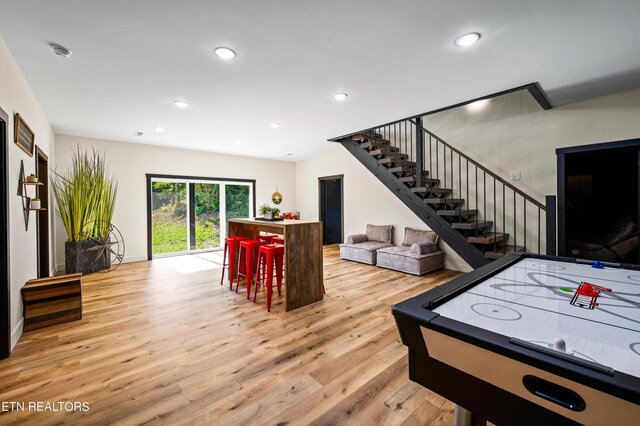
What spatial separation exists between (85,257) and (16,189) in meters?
2.56

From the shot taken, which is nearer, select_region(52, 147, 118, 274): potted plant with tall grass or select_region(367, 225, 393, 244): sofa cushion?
select_region(52, 147, 118, 274): potted plant with tall grass

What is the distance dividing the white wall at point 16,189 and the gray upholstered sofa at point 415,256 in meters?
4.82

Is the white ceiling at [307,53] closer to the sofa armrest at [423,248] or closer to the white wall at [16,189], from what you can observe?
the white wall at [16,189]

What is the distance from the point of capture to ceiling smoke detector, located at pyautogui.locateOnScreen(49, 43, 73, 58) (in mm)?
→ 2331

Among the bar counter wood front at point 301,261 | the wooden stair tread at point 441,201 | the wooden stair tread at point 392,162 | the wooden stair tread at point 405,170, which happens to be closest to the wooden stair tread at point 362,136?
→ the wooden stair tread at point 392,162

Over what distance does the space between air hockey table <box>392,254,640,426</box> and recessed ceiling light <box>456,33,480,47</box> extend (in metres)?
1.96

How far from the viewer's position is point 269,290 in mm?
3205

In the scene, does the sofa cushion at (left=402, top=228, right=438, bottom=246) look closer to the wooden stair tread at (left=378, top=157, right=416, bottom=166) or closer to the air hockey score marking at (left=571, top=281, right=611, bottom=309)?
the wooden stair tread at (left=378, top=157, right=416, bottom=166)

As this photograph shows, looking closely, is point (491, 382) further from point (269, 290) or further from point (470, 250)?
point (470, 250)

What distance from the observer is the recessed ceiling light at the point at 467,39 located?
222cm

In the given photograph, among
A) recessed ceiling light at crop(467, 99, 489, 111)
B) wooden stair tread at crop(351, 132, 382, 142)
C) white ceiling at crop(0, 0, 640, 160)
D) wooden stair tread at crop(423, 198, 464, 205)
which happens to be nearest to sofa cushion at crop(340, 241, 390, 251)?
wooden stair tread at crop(423, 198, 464, 205)

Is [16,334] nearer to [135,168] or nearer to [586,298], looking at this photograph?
[135,168]

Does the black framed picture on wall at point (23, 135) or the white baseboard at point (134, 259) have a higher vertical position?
the black framed picture on wall at point (23, 135)

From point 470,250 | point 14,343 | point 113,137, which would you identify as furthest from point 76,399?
point 113,137
